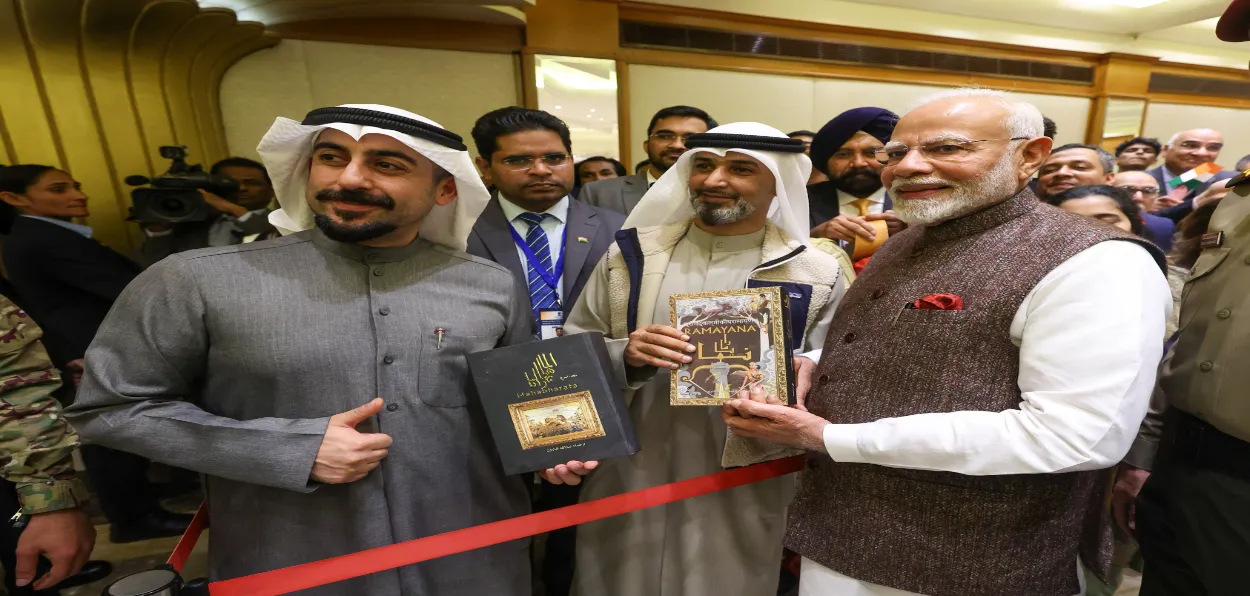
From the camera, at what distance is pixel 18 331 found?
171cm

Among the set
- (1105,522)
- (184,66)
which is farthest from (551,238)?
(184,66)

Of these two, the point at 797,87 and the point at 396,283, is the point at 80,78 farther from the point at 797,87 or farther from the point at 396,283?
the point at 797,87

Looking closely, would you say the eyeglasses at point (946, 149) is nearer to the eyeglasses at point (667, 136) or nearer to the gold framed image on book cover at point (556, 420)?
the gold framed image on book cover at point (556, 420)

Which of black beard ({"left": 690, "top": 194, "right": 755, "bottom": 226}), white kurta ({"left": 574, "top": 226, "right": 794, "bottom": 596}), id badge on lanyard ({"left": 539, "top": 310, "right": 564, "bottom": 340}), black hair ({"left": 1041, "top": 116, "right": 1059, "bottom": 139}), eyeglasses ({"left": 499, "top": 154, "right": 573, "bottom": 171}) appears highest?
black hair ({"left": 1041, "top": 116, "right": 1059, "bottom": 139})

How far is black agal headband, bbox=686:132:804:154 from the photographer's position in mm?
1754

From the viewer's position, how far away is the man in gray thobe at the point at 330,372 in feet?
3.96

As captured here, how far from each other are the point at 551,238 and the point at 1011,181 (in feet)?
6.02

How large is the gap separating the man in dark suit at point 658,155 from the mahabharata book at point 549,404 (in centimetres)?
231

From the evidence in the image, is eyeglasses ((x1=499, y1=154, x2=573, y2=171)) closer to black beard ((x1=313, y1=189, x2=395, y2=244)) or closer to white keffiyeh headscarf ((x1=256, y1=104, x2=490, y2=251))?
white keffiyeh headscarf ((x1=256, y1=104, x2=490, y2=251))

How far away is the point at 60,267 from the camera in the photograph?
286 centimetres

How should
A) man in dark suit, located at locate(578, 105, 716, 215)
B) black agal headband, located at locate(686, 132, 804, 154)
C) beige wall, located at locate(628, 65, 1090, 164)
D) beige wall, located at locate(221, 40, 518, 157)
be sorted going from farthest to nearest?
1. beige wall, located at locate(628, 65, 1090, 164)
2. beige wall, located at locate(221, 40, 518, 157)
3. man in dark suit, located at locate(578, 105, 716, 215)
4. black agal headband, located at locate(686, 132, 804, 154)

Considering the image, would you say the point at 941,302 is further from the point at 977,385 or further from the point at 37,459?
the point at 37,459

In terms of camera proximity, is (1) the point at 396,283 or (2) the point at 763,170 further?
(2) the point at 763,170

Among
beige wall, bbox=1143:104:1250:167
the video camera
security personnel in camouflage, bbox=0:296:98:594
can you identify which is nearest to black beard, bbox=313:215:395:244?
security personnel in camouflage, bbox=0:296:98:594
